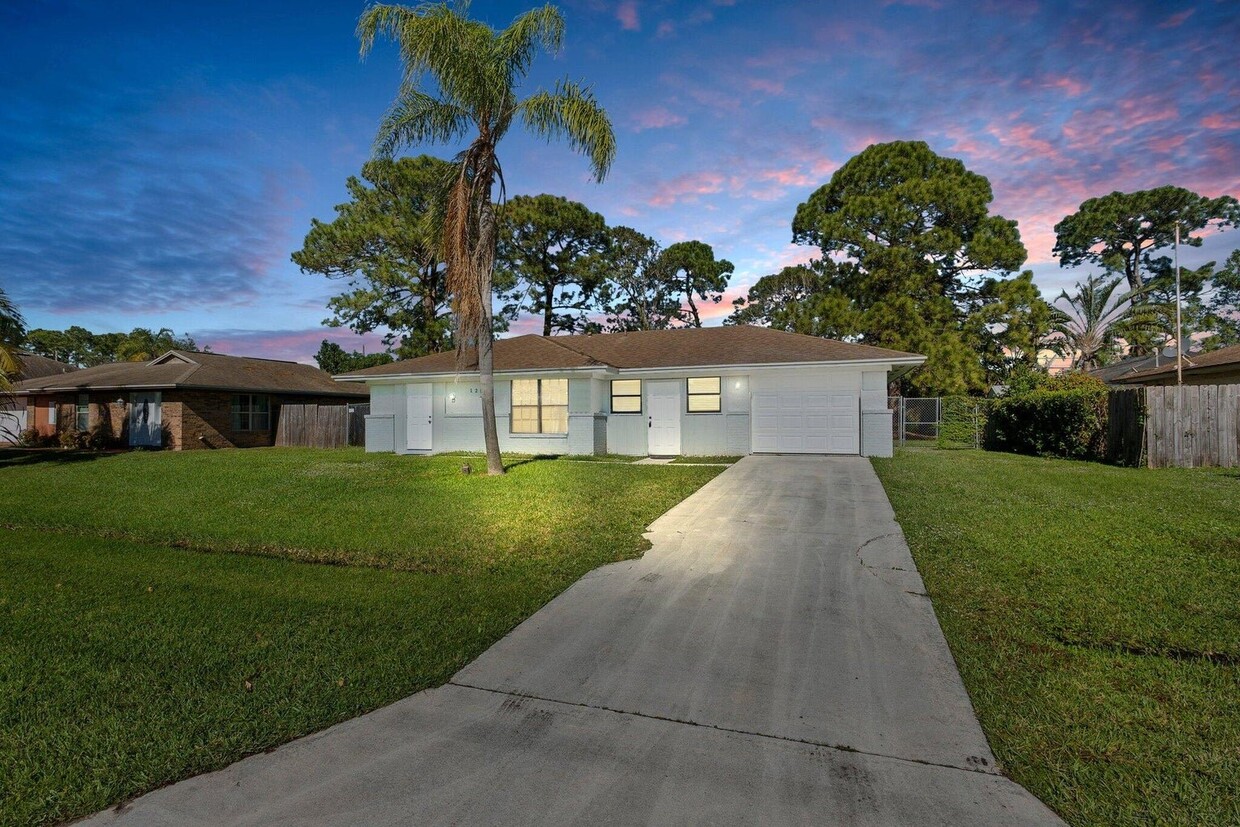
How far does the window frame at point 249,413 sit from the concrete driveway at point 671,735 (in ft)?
74.6

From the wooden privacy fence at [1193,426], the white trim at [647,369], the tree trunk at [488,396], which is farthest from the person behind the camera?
the white trim at [647,369]

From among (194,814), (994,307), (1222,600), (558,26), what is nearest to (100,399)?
(558,26)

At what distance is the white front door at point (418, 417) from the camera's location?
17812mm

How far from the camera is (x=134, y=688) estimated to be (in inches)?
124

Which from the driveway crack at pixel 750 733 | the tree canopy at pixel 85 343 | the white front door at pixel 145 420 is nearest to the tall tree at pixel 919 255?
the driveway crack at pixel 750 733

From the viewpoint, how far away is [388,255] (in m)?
26.7

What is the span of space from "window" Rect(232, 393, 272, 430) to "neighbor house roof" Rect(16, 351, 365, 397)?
76 centimetres

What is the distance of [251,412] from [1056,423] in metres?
28.2

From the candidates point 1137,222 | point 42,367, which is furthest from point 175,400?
point 1137,222

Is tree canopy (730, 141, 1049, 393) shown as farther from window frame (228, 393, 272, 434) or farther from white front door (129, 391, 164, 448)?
white front door (129, 391, 164, 448)

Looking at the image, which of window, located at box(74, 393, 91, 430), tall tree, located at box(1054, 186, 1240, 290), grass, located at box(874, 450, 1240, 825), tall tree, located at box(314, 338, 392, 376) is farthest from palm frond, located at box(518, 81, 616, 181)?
tall tree, located at box(1054, 186, 1240, 290)

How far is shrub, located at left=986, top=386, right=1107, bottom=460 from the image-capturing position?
45.2 ft

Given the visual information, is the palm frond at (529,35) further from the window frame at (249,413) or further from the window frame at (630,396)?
the window frame at (249,413)

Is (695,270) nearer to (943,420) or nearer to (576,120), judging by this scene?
(943,420)
